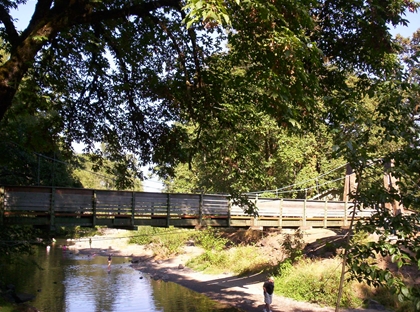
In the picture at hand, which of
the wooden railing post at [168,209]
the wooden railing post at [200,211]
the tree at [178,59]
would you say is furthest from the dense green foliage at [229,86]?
the wooden railing post at [200,211]

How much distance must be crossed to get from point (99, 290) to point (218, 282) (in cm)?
558

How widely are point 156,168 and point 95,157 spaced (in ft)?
5.75

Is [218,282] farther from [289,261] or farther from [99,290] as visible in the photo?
[99,290]

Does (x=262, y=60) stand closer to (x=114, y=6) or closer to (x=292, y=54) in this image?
(x=292, y=54)

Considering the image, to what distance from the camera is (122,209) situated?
13844 mm

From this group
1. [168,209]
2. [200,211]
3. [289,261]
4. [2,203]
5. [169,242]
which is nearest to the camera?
[2,203]

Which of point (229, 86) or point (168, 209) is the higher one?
point (229, 86)

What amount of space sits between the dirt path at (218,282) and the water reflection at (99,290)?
66 centimetres

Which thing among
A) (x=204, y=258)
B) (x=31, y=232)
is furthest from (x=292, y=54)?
(x=204, y=258)

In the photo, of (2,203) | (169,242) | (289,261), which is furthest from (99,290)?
(2,203)

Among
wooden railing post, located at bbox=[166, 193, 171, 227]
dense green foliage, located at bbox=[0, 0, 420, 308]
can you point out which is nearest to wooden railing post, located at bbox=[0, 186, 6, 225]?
dense green foliage, located at bbox=[0, 0, 420, 308]

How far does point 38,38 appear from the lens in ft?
22.2

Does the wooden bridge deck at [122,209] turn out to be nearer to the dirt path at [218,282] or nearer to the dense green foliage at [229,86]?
the dense green foliage at [229,86]

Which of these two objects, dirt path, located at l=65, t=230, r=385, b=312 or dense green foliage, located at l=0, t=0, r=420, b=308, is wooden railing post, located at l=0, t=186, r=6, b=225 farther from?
dirt path, located at l=65, t=230, r=385, b=312
